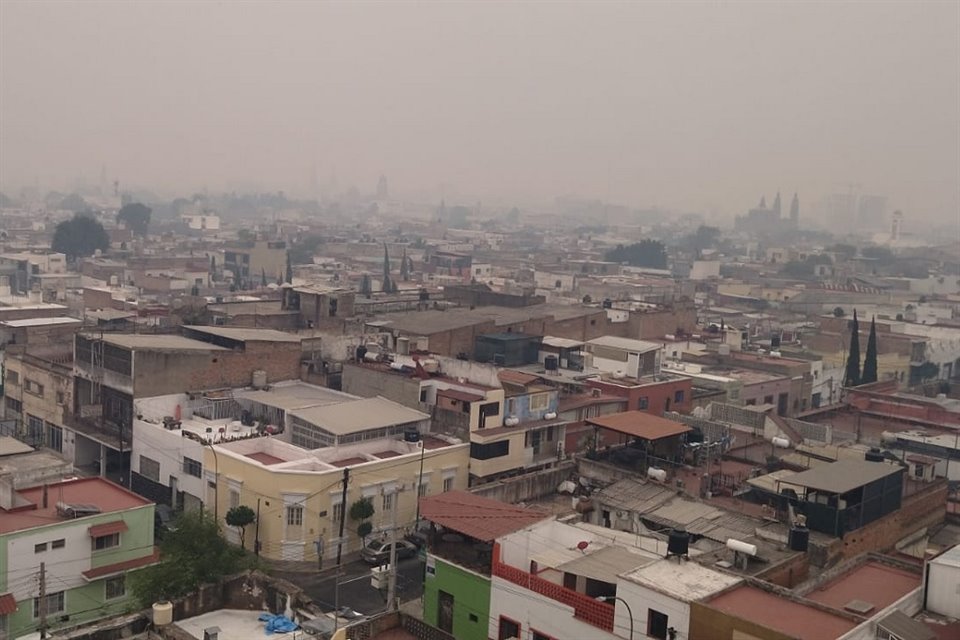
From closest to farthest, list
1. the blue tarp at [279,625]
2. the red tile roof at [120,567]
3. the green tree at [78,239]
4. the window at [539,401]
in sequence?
the blue tarp at [279,625] → the red tile roof at [120,567] → the window at [539,401] → the green tree at [78,239]

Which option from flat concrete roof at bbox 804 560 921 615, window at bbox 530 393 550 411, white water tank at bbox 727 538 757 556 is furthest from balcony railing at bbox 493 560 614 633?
window at bbox 530 393 550 411

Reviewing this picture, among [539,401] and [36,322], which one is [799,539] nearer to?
[539,401]

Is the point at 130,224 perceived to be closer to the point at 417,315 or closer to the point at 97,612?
the point at 417,315

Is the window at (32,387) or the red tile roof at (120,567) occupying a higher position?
the window at (32,387)

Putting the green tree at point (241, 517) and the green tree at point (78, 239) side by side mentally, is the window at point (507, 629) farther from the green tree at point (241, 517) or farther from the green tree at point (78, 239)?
the green tree at point (78, 239)

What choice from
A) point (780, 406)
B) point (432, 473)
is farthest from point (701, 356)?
point (432, 473)

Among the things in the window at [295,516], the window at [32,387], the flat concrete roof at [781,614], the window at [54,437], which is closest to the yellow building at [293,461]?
the window at [295,516]
